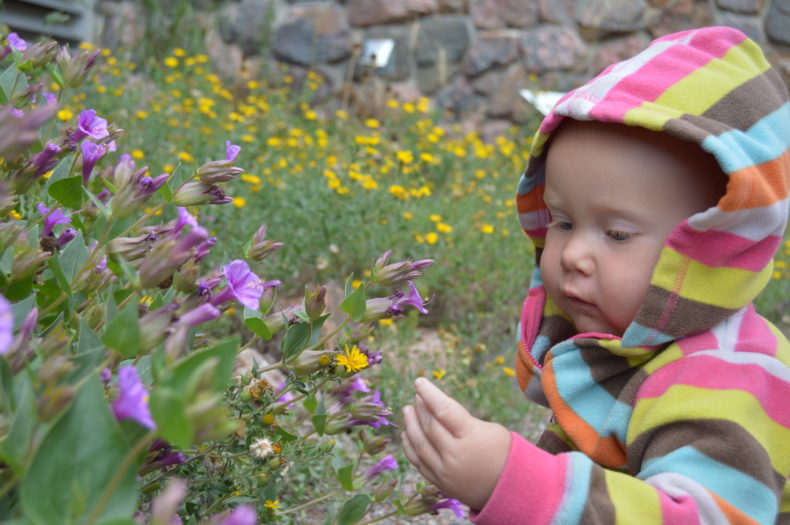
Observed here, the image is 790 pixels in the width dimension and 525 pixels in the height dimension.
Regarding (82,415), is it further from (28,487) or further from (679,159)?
(679,159)

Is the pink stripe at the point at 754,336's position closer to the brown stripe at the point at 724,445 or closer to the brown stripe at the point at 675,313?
the brown stripe at the point at 675,313

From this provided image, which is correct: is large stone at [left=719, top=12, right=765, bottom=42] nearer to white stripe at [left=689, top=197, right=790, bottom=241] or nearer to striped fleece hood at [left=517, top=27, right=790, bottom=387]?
striped fleece hood at [left=517, top=27, right=790, bottom=387]

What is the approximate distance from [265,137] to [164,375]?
3.24m

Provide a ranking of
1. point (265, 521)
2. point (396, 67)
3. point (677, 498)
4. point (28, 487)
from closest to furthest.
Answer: point (28, 487) → point (677, 498) → point (265, 521) → point (396, 67)

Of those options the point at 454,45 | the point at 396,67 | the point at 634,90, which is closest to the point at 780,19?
the point at 454,45

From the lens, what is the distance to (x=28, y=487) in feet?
2.24

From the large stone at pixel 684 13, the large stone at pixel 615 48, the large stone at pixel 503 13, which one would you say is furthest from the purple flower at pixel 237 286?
the large stone at pixel 684 13

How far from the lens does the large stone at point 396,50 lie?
519cm

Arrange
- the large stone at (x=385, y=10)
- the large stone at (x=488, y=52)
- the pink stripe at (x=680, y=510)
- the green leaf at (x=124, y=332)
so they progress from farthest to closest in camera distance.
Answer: the large stone at (x=488, y=52)
the large stone at (x=385, y=10)
the pink stripe at (x=680, y=510)
the green leaf at (x=124, y=332)

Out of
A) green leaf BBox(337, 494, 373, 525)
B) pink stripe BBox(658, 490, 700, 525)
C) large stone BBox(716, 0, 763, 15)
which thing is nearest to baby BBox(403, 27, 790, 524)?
pink stripe BBox(658, 490, 700, 525)

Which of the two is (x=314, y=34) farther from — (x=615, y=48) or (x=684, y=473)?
(x=684, y=473)

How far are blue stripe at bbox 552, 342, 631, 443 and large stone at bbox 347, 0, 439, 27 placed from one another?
4.12 meters

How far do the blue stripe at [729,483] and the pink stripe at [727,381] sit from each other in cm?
8

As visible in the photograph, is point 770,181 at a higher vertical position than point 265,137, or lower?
higher
